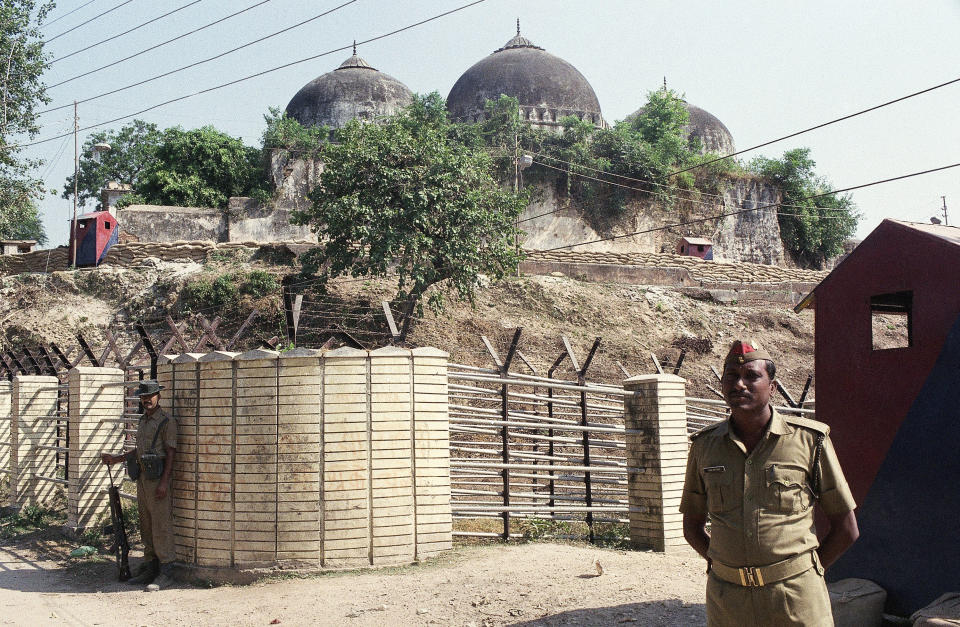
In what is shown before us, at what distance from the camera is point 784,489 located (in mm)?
3076

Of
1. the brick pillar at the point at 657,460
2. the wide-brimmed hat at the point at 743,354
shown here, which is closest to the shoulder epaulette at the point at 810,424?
the wide-brimmed hat at the point at 743,354

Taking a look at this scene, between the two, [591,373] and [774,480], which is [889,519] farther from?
[591,373]

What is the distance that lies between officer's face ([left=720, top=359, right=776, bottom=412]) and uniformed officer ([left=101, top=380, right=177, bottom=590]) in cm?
458

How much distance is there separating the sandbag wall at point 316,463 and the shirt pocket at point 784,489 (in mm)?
3369

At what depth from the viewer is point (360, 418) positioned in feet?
19.4

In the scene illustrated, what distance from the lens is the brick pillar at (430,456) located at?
6059 millimetres

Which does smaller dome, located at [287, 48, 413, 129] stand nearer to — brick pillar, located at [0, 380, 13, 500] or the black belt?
brick pillar, located at [0, 380, 13, 500]

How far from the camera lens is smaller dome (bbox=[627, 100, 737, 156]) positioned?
3444cm

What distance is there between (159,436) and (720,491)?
4.55 meters

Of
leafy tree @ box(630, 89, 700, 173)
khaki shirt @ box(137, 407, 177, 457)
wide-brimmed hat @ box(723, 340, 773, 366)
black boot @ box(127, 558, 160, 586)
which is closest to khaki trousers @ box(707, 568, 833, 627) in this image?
wide-brimmed hat @ box(723, 340, 773, 366)

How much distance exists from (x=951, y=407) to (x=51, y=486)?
9469 millimetres

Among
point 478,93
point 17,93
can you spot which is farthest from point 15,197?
point 478,93

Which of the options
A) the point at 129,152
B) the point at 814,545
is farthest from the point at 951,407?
the point at 129,152

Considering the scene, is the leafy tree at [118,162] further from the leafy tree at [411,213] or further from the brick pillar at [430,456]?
the brick pillar at [430,456]
